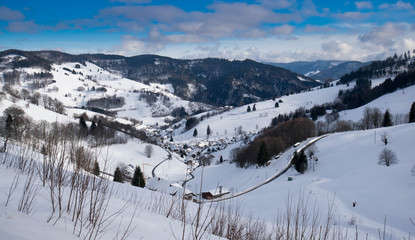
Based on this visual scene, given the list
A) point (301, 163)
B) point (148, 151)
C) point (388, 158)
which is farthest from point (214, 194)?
point (148, 151)

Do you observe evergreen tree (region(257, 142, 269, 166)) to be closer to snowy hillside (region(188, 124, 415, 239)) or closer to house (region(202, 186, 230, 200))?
snowy hillside (region(188, 124, 415, 239))

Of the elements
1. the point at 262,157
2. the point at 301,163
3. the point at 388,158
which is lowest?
the point at 262,157

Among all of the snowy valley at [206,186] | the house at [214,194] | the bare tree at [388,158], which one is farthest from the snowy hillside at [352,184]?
the bare tree at [388,158]

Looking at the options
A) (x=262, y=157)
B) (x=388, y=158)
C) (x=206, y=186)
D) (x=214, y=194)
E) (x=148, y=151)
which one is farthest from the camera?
(x=148, y=151)

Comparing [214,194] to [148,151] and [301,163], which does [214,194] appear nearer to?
[301,163]

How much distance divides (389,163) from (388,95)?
88081 millimetres

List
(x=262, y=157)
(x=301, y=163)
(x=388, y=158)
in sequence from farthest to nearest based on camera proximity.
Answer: (x=262, y=157) → (x=301, y=163) → (x=388, y=158)

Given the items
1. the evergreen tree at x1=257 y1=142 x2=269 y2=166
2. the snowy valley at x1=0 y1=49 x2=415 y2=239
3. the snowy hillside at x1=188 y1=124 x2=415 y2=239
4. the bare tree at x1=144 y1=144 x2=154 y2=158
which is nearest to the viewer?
the snowy valley at x1=0 y1=49 x2=415 y2=239

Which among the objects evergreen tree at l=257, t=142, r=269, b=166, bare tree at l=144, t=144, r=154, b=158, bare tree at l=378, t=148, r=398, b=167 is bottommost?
bare tree at l=144, t=144, r=154, b=158

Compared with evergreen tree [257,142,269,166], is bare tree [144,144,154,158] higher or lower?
lower

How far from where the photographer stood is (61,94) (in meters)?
185

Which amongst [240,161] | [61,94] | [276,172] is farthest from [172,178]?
[61,94]

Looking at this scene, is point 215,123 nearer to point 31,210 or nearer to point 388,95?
point 388,95

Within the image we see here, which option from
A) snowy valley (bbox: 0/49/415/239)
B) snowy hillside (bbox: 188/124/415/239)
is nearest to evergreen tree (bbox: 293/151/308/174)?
snowy valley (bbox: 0/49/415/239)
